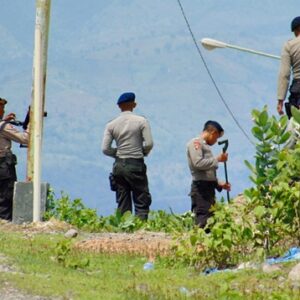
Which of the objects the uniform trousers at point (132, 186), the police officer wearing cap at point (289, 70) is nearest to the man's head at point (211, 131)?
the police officer wearing cap at point (289, 70)

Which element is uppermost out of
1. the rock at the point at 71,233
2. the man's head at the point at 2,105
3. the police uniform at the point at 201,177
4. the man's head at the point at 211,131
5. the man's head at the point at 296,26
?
the man's head at the point at 296,26

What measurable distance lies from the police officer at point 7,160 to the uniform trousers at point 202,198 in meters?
2.80

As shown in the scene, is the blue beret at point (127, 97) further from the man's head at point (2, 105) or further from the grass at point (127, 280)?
the grass at point (127, 280)

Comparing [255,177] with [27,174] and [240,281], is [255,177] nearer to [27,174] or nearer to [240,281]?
[240,281]

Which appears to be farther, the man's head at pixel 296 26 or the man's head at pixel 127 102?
the man's head at pixel 127 102

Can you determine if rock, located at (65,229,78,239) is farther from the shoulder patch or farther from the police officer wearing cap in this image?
the police officer wearing cap

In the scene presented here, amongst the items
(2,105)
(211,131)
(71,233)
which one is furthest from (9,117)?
(211,131)

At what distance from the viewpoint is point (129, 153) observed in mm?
19594

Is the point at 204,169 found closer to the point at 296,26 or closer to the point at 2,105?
the point at 296,26

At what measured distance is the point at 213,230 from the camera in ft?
45.8

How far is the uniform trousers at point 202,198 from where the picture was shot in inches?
715

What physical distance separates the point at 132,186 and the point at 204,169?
7.63ft

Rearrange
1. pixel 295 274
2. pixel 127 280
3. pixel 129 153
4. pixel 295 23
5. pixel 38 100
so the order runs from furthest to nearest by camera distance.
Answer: pixel 129 153 < pixel 38 100 < pixel 295 23 < pixel 127 280 < pixel 295 274

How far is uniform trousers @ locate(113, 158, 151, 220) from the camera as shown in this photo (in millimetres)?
19703
